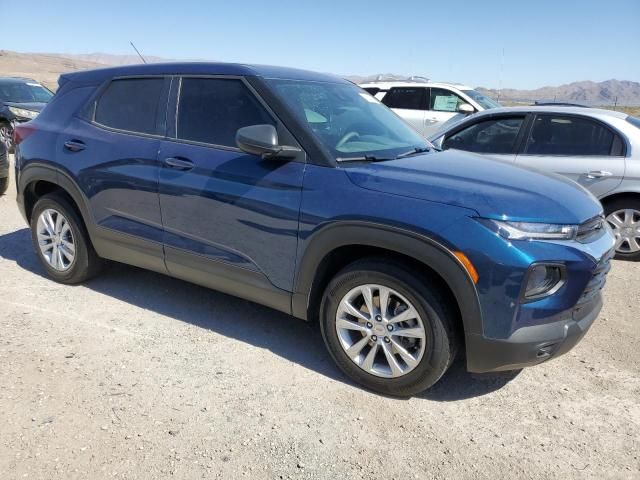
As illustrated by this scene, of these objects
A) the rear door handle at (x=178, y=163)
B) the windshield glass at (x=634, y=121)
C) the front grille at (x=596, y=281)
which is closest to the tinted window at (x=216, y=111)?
the rear door handle at (x=178, y=163)

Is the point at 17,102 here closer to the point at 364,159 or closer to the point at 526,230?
the point at 364,159

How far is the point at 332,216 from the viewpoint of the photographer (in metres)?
2.99

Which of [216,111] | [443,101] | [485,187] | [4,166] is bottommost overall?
[4,166]

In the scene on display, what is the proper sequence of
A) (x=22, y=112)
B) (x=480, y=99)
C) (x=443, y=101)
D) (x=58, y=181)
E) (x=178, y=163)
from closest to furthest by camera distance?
(x=178, y=163) → (x=58, y=181) → (x=443, y=101) → (x=480, y=99) → (x=22, y=112)

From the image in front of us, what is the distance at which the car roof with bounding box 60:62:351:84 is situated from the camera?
11.8ft

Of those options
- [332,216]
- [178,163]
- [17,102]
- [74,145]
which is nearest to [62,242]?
[74,145]

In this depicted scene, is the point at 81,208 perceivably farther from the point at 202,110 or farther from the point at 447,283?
the point at 447,283

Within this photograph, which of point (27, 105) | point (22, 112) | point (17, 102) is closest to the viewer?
point (22, 112)

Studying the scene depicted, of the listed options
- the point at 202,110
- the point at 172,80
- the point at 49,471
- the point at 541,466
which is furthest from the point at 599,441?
the point at 172,80

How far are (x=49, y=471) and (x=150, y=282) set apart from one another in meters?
2.40

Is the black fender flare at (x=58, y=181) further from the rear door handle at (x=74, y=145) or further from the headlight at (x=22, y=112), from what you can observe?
the headlight at (x=22, y=112)

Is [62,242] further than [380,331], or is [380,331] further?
[62,242]

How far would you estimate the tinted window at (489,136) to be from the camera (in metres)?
5.94

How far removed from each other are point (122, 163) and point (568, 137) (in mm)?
4496
